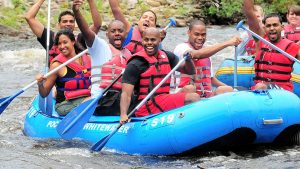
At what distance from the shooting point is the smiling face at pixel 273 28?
6.50m

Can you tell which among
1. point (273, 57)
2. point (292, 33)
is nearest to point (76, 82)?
point (273, 57)

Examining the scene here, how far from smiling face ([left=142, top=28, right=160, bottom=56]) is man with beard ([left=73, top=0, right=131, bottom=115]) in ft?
1.69

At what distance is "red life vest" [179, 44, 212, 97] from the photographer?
6.47 metres

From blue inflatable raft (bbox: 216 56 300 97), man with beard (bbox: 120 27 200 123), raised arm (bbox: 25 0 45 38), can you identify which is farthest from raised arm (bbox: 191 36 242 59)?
blue inflatable raft (bbox: 216 56 300 97)

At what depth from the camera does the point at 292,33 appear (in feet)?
27.4

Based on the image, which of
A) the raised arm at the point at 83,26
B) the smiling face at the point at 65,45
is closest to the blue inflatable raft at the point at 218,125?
the raised arm at the point at 83,26

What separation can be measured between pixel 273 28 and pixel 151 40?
127cm

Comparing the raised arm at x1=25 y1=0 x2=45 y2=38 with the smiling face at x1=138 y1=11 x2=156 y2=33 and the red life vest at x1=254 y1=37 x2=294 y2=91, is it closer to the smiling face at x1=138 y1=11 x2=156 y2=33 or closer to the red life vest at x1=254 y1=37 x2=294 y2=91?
the smiling face at x1=138 y1=11 x2=156 y2=33

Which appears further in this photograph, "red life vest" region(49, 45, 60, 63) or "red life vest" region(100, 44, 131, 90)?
"red life vest" region(49, 45, 60, 63)

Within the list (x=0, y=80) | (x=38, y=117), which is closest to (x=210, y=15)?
(x=0, y=80)

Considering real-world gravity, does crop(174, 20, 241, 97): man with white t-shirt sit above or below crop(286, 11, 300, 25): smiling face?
below

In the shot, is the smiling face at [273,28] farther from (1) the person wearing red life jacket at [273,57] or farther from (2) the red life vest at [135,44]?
(2) the red life vest at [135,44]

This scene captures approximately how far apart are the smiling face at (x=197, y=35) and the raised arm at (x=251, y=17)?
0.55 m

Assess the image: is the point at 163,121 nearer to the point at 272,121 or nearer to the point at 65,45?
the point at 272,121
